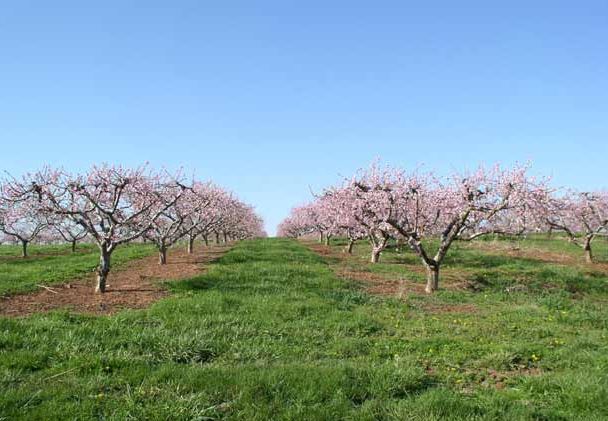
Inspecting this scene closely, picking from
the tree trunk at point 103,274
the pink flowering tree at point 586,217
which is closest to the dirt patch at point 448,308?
the tree trunk at point 103,274

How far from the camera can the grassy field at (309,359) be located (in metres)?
6.17

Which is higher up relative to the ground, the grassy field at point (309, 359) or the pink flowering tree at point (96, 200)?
the pink flowering tree at point (96, 200)

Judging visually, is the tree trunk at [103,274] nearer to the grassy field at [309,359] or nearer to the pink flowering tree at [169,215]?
the grassy field at [309,359]

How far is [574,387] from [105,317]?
9976 mm

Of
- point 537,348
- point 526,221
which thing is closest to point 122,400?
point 537,348

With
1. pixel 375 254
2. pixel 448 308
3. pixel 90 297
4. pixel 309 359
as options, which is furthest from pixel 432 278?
pixel 90 297

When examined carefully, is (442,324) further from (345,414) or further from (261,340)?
(345,414)

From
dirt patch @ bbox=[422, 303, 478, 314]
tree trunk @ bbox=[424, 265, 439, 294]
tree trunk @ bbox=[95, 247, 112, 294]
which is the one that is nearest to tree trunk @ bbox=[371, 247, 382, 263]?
tree trunk @ bbox=[424, 265, 439, 294]

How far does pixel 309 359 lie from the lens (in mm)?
8648

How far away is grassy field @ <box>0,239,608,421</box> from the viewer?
6172 millimetres

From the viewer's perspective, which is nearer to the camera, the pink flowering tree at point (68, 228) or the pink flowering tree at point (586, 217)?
the pink flowering tree at point (68, 228)

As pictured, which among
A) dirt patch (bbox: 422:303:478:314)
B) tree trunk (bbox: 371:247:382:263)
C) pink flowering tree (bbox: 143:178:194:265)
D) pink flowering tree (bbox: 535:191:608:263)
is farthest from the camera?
pink flowering tree (bbox: 535:191:608:263)

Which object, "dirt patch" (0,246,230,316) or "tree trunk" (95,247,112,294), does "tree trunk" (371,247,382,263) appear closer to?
"dirt patch" (0,246,230,316)

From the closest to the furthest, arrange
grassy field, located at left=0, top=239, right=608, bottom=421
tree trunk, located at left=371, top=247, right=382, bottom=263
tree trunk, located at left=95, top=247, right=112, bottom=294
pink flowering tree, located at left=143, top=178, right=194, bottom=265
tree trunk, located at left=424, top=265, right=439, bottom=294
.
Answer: grassy field, located at left=0, top=239, right=608, bottom=421 < tree trunk, located at left=95, top=247, right=112, bottom=294 < tree trunk, located at left=424, top=265, right=439, bottom=294 < pink flowering tree, located at left=143, top=178, right=194, bottom=265 < tree trunk, located at left=371, top=247, right=382, bottom=263
